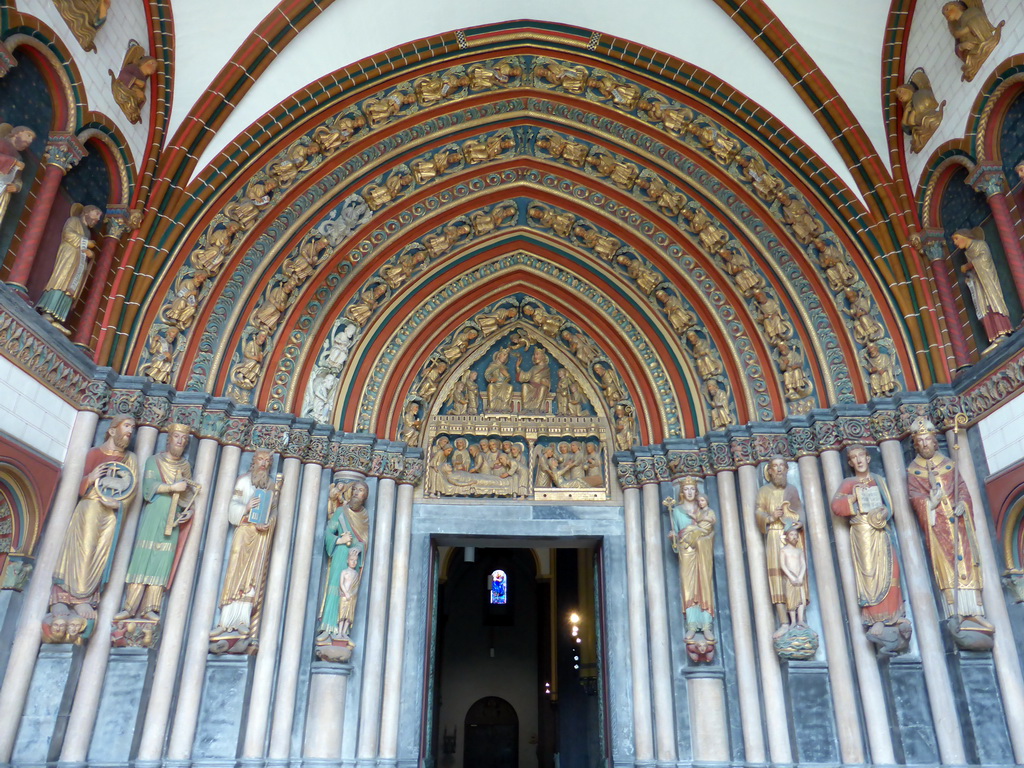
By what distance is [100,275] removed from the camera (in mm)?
7938

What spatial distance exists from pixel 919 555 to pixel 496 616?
55.6 feet

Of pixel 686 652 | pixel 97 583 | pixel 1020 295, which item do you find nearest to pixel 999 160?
pixel 1020 295

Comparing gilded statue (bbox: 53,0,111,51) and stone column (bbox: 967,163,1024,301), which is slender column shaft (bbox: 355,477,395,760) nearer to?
gilded statue (bbox: 53,0,111,51)

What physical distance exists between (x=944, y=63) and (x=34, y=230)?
9072 mm

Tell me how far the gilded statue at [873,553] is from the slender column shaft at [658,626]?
2.15 meters

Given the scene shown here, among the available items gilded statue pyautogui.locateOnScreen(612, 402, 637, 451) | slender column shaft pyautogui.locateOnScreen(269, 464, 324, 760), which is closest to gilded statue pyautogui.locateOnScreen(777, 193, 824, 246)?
gilded statue pyautogui.locateOnScreen(612, 402, 637, 451)

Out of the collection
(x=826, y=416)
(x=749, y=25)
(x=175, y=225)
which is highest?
(x=749, y=25)

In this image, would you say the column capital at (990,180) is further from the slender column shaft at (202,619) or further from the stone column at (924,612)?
the slender column shaft at (202,619)

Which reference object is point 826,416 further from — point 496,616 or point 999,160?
point 496,616

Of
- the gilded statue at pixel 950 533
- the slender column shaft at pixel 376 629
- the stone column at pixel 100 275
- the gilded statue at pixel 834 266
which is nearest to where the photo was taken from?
the gilded statue at pixel 950 533

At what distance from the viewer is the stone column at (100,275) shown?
7.74 metres

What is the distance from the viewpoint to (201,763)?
742 cm

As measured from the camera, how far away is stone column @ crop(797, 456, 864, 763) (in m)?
7.49

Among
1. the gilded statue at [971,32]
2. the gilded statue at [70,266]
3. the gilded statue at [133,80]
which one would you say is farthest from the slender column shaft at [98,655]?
the gilded statue at [971,32]
